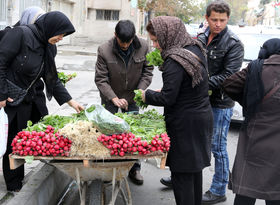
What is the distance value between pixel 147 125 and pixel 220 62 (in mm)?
1119

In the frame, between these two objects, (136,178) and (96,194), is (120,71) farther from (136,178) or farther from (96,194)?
(96,194)

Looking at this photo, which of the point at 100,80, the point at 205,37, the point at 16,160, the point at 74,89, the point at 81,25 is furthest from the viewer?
the point at 81,25

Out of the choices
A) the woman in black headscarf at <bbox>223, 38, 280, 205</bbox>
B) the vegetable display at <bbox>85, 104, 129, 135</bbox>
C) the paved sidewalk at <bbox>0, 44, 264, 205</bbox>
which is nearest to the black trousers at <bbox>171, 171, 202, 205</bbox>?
the woman in black headscarf at <bbox>223, 38, 280, 205</bbox>

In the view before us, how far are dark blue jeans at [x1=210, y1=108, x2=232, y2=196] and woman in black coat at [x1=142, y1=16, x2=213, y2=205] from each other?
60 centimetres

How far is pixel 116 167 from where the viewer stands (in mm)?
2934

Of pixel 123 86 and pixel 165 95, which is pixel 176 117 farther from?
pixel 123 86

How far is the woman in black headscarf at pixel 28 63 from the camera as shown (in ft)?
10.7

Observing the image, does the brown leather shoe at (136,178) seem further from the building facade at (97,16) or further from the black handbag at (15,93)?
the building facade at (97,16)

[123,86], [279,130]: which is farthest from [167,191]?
[279,130]

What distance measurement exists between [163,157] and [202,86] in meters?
0.72

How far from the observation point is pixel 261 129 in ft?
9.18

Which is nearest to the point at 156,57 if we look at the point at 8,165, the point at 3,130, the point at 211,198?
the point at 3,130

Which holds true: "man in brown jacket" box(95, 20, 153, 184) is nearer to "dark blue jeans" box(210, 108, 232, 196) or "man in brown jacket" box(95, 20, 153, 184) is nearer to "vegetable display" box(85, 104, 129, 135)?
"dark blue jeans" box(210, 108, 232, 196)

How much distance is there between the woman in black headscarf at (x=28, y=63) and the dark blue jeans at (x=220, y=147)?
1.52 metres
